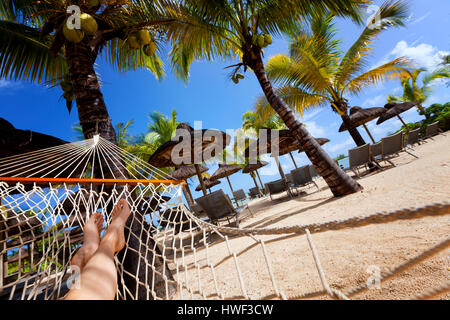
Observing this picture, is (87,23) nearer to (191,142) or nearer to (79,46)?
(79,46)

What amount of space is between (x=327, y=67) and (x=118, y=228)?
23.0 ft

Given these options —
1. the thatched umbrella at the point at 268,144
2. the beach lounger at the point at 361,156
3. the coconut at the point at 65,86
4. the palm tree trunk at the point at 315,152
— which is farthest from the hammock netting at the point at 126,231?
the beach lounger at the point at 361,156

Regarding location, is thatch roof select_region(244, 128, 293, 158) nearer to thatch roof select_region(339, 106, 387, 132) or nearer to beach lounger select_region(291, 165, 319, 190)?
beach lounger select_region(291, 165, 319, 190)

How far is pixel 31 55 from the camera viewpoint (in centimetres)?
320

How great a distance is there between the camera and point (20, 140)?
82.6 inches

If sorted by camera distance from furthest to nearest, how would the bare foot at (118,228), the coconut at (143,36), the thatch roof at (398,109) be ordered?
A: the thatch roof at (398,109)
the coconut at (143,36)
the bare foot at (118,228)

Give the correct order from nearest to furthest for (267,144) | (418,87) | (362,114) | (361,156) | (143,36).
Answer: (143,36)
(361,156)
(267,144)
(362,114)
(418,87)

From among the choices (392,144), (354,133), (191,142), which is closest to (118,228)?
(191,142)

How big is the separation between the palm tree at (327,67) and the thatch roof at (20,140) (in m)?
5.83

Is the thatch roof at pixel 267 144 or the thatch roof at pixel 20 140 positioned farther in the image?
the thatch roof at pixel 267 144

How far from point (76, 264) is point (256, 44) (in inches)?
173

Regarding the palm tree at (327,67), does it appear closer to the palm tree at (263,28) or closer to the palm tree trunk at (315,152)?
the palm tree at (263,28)

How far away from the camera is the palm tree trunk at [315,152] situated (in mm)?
3511
